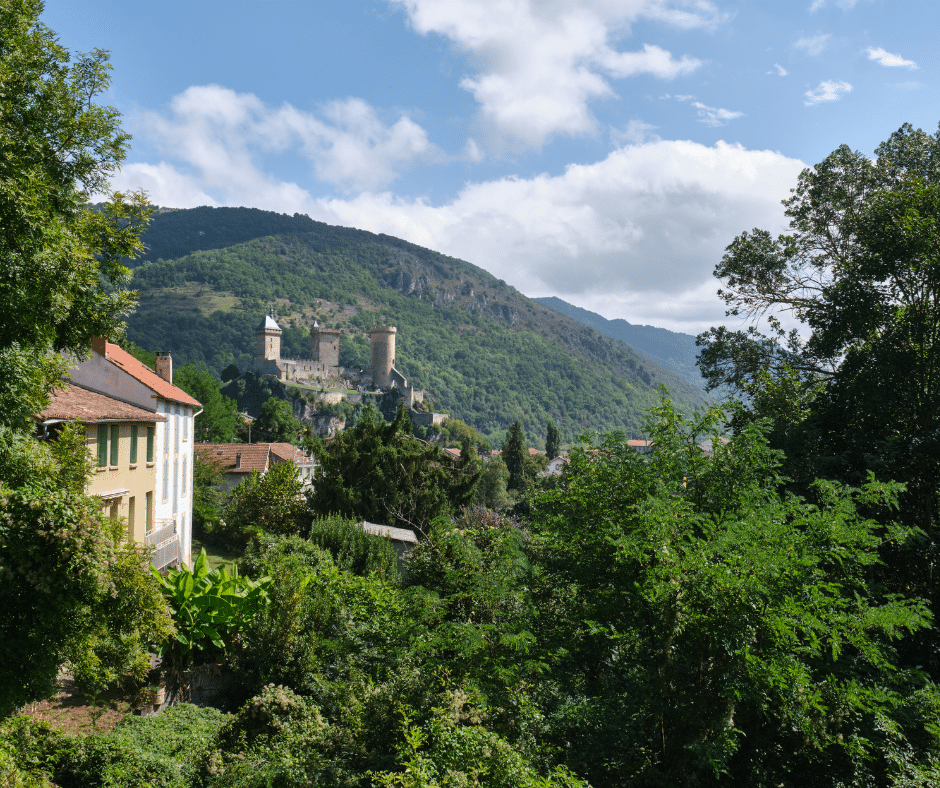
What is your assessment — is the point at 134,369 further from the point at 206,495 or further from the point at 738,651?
the point at 738,651

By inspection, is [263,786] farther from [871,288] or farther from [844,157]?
[844,157]

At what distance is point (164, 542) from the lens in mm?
19844

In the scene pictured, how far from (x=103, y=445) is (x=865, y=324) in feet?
58.9

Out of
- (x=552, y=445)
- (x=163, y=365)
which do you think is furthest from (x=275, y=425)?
(x=163, y=365)

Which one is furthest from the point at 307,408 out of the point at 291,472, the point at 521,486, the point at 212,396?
the point at 291,472

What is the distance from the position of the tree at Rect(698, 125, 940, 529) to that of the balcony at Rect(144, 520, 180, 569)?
54.4ft

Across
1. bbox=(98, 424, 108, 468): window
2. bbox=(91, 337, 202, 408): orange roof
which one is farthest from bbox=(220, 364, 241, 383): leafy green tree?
bbox=(98, 424, 108, 468): window

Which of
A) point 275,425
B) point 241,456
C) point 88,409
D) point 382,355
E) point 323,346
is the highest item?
point 323,346

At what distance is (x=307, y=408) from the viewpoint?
106m

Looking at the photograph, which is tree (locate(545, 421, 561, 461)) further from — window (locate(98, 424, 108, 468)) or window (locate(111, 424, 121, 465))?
window (locate(98, 424, 108, 468))

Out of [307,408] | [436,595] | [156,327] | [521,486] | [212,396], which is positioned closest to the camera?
[436,595]

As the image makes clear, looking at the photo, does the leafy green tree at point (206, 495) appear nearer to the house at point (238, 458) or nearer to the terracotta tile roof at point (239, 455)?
the house at point (238, 458)

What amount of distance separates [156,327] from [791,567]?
157 meters

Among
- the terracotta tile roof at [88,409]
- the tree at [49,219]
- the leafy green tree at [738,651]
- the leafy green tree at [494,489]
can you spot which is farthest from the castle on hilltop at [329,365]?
the leafy green tree at [738,651]
